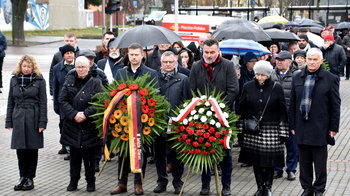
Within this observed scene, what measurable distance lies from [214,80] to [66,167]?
3.08 meters

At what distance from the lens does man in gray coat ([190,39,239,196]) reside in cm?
915

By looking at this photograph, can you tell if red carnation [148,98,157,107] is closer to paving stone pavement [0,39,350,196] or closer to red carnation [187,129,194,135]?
red carnation [187,129,194,135]

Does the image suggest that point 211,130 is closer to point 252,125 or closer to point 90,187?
point 252,125

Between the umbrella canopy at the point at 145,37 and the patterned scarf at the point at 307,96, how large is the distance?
271 centimetres

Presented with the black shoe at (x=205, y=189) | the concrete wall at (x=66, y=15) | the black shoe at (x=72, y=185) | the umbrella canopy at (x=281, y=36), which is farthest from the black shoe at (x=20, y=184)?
the concrete wall at (x=66, y=15)

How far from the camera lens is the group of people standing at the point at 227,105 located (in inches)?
343

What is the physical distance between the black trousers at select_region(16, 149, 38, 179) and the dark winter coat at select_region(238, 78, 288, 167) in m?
2.87

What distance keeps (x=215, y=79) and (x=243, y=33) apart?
13.3 ft

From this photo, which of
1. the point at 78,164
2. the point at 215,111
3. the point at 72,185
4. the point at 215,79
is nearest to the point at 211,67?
the point at 215,79

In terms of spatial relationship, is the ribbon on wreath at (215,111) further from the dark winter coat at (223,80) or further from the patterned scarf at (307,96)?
the patterned scarf at (307,96)

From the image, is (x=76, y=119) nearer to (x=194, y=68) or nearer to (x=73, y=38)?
(x=194, y=68)

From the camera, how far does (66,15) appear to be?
212 feet

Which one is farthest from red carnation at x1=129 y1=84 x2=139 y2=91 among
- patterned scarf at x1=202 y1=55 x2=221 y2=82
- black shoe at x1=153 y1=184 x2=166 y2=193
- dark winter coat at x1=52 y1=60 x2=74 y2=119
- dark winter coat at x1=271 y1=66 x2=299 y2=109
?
dark winter coat at x1=52 y1=60 x2=74 y2=119

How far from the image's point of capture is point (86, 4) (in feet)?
241
